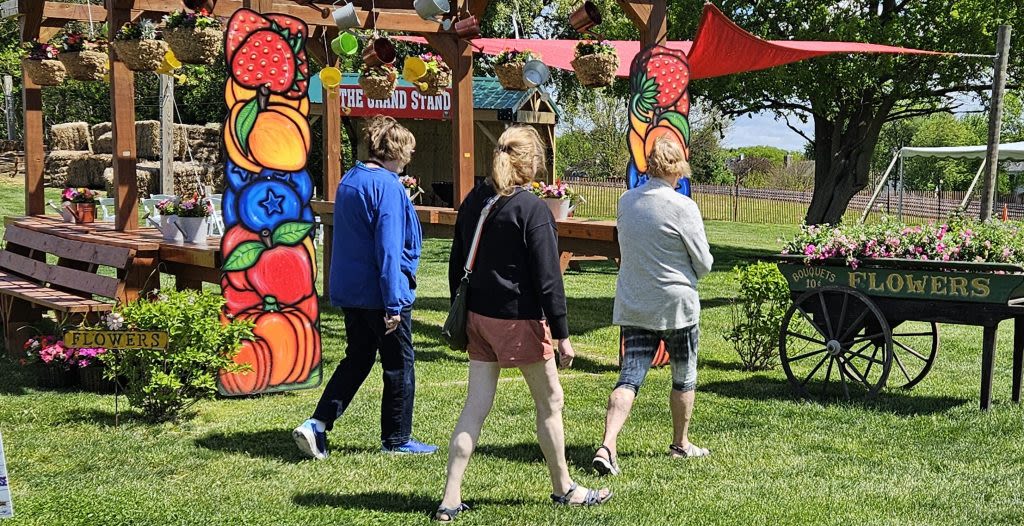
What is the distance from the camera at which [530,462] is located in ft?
18.3

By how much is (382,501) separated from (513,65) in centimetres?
516

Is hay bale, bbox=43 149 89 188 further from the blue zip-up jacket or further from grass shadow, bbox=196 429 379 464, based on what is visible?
the blue zip-up jacket

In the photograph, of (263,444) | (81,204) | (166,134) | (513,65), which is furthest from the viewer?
→ (166,134)

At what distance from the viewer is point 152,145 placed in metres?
27.3

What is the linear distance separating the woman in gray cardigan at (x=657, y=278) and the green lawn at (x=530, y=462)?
438mm

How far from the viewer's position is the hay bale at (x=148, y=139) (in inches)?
1057

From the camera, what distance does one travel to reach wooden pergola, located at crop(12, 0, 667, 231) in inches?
334

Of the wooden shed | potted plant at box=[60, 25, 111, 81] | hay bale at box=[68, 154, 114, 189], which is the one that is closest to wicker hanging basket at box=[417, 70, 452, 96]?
potted plant at box=[60, 25, 111, 81]

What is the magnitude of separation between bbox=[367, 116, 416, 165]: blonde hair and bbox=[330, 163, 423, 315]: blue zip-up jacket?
0.08m

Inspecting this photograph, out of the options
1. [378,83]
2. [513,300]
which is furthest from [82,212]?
[513,300]

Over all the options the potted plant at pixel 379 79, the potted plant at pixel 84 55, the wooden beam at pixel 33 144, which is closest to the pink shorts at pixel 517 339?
the potted plant at pixel 379 79

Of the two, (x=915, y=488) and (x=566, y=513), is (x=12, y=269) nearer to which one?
(x=566, y=513)

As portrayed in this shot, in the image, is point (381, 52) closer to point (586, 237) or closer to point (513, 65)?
point (513, 65)

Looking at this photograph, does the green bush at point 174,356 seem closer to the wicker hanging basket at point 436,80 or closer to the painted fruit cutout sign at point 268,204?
the painted fruit cutout sign at point 268,204
